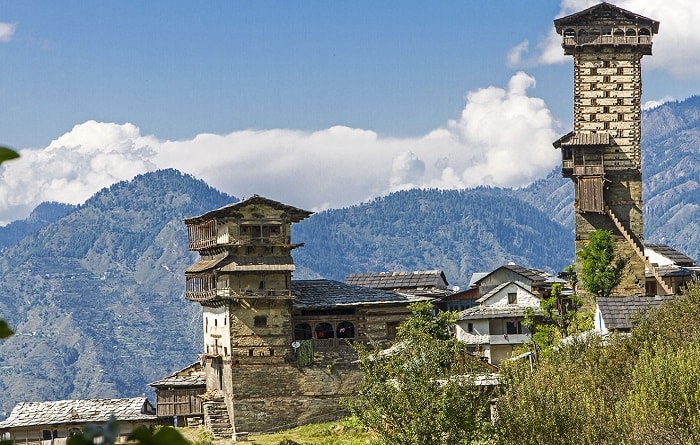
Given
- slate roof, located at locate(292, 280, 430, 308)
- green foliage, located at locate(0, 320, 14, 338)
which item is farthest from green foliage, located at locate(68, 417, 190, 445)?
slate roof, located at locate(292, 280, 430, 308)

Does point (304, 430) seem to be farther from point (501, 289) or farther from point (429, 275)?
point (429, 275)

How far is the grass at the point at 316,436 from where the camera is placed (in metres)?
61.4

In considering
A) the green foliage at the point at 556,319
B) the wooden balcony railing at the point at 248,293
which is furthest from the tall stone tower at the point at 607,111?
the wooden balcony railing at the point at 248,293

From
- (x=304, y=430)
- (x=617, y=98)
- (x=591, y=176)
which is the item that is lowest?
(x=304, y=430)

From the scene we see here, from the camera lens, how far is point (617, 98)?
74.5 metres

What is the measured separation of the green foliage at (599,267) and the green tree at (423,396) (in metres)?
28.6

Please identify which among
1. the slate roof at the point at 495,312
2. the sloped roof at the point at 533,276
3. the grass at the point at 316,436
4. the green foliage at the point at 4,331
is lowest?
the grass at the point at 316,436

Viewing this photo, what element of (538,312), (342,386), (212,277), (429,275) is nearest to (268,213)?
(212,277)

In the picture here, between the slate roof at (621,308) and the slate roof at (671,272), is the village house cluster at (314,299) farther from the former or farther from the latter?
the slate roof at (621,308)

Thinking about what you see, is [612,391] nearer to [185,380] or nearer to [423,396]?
[423,396]

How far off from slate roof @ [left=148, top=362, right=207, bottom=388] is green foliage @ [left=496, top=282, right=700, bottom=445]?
119ft

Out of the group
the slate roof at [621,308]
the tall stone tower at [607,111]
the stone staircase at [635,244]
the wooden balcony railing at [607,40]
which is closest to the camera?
the slate roof at [621,308]

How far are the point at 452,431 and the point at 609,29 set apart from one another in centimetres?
4112

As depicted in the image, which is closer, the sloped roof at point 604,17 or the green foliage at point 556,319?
the green foliage at point 556,319
